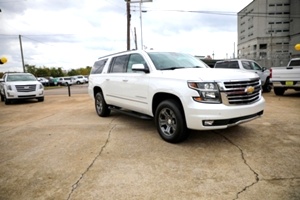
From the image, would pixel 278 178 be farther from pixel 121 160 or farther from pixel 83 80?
pixel 83 80

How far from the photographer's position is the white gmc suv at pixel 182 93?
12.6 feet

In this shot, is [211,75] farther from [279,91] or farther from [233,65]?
[233,65]

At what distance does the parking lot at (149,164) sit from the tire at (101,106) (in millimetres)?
1536

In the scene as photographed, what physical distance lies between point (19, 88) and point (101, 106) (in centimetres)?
707

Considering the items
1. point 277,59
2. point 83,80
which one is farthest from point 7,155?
point 83,80

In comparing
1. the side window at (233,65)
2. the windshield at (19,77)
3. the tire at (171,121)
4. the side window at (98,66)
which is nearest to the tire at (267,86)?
the side window at (233,65)

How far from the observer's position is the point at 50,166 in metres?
3.60

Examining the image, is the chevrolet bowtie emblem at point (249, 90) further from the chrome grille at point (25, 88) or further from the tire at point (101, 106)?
the chrome grille at point (25, 88)

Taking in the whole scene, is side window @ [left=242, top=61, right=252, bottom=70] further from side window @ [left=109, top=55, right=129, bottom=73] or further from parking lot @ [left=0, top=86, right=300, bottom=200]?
side window @ [left=109, top=55, right=129, bottom=73]

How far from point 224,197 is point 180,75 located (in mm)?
2229

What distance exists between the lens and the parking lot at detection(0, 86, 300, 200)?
110 inches

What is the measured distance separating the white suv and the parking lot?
23.6ft

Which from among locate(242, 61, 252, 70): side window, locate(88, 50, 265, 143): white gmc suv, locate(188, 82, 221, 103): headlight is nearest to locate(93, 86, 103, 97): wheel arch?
locate(88, 50, 265, 143): white gmc suv

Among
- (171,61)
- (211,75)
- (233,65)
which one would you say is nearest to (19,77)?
(171,61)
